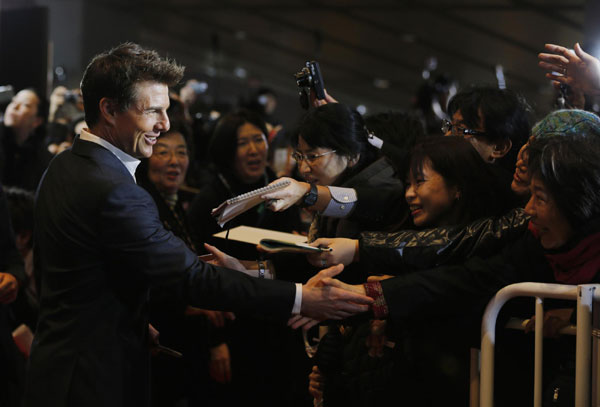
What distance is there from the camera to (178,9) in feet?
33.2

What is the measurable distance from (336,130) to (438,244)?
743 mm

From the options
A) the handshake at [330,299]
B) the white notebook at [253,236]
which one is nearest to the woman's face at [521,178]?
the handshake at [330,299]

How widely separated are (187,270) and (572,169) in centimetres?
112

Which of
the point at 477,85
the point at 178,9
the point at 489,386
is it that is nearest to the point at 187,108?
the point at 477,85

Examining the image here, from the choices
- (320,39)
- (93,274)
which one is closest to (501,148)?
(93,274)

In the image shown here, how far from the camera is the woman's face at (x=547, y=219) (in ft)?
6.75

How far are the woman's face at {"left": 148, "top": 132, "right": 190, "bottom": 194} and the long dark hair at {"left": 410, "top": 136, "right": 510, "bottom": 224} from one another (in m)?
1.50

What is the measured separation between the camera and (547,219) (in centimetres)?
207

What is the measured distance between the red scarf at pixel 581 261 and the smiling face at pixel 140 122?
4.05 ft

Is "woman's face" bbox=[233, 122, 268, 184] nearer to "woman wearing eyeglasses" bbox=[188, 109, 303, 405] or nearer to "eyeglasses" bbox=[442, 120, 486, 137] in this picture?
"woman wearing eyeglasses" bbox=[188, 109, 303, 405]

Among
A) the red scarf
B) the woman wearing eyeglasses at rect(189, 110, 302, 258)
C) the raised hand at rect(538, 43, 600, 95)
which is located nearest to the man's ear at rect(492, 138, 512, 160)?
the raised hand at rect(538, 43, 600, 95)

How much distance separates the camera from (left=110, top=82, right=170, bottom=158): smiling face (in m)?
2.19

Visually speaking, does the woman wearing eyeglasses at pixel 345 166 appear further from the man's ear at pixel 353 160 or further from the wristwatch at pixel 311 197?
the wristwatch at pixel 311 197

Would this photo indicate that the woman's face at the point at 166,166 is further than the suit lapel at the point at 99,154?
Yes
